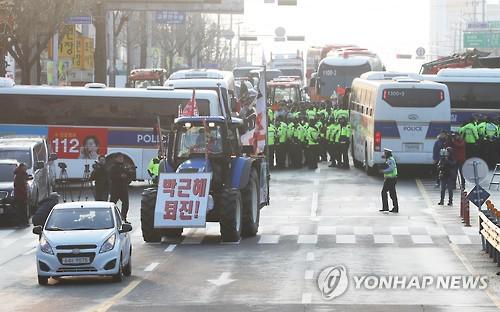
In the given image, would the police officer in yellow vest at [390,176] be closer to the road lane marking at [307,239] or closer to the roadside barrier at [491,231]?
the road lane marking at [307,239]

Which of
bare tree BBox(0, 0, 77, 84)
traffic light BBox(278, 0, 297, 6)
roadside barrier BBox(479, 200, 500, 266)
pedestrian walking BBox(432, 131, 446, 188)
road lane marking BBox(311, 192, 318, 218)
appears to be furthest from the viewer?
traffic light BBox(278, 0, 297, 6)

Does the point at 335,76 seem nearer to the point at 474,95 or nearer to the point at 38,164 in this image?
the point at 474,95

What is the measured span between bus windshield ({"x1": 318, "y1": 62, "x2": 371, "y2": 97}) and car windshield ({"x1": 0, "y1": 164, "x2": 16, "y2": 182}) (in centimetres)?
4077

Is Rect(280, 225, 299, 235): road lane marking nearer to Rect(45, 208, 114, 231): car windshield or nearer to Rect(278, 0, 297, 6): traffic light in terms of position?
Rect(45, 208, 114, 231): car windshield

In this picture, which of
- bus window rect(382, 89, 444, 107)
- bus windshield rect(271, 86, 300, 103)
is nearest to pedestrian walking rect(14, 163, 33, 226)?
bus window rect(382, 89, 444, 107)

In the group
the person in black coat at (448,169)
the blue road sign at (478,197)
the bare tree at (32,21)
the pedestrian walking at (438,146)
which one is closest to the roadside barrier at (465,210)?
the blue road sign at (478,197)

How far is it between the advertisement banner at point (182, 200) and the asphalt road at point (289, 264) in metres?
0.62

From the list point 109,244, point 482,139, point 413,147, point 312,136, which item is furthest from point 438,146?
point 109,244

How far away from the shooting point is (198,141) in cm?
3200

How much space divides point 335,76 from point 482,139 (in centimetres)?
2682

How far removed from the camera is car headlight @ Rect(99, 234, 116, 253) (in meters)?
24.5

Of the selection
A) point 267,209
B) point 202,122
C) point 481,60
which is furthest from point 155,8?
point 202,122

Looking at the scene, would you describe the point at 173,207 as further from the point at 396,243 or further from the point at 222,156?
the point at 396,243

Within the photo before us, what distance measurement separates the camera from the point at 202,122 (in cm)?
3197
